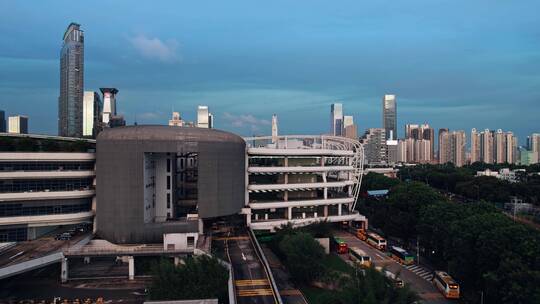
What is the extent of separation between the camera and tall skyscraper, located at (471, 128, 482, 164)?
165 meters

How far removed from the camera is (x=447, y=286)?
3098cm

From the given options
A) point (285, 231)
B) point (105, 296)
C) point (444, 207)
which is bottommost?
point (105, 296)

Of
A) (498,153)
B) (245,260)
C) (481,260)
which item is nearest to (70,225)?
(245,260)

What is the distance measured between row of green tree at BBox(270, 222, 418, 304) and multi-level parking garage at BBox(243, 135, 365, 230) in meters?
5.05

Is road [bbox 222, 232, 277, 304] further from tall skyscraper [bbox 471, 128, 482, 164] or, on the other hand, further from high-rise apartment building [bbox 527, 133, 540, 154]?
high-rise apartment building [bbox 527, 133, 540, 154]

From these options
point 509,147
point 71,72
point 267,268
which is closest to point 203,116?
point 267,268

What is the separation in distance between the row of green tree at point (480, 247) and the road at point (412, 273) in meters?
2.26

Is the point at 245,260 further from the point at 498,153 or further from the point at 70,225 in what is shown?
the point at 498,153

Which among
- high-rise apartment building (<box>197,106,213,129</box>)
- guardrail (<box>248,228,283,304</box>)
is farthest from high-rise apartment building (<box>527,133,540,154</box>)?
guardrail (<box>248,228,283,304</box>)

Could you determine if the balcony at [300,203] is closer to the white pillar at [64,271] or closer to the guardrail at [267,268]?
the guardrail at [267,268]

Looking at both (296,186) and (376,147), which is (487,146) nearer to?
(376,147)

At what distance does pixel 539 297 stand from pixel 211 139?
28.4 metres

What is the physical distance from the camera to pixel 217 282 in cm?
2423

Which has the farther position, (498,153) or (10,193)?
(498,153)
